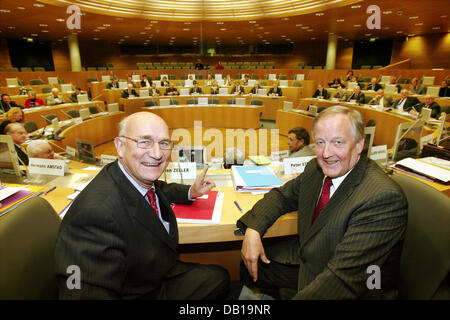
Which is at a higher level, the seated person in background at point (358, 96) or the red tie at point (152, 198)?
the seated person in background at point (358, 96)

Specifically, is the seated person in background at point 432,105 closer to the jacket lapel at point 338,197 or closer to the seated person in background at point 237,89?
the jacket lapel at point 338,197

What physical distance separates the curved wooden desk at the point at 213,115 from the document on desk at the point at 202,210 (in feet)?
21.3

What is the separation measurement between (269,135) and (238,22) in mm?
6264

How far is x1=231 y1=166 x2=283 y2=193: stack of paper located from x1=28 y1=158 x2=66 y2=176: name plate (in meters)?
1.35

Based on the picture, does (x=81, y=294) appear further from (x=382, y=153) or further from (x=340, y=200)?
(x=382, y=153)

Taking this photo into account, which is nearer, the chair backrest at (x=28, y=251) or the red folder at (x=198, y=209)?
the chair backrest at (x=28, y=251)

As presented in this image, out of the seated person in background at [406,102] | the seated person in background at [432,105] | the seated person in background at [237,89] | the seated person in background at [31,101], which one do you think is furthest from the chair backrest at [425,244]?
the seated person in background at [237,89]

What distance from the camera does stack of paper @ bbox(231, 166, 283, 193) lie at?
1800 mm

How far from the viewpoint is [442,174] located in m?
1.86

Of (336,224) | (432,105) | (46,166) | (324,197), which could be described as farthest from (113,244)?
(432,105)

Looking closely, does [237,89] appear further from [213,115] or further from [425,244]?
[425,244]

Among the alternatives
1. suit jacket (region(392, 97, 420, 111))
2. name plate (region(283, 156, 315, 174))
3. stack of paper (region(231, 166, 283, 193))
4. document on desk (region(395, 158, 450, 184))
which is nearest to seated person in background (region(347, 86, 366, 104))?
suit jacket (region(392, 97, 420, 111))

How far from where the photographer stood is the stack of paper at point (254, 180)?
180cm

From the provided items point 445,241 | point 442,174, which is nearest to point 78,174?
point 445,241
